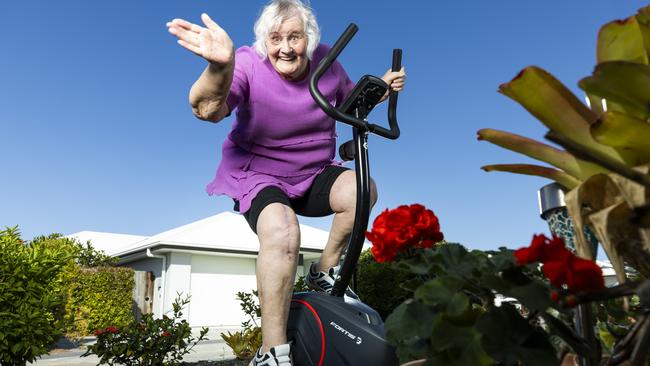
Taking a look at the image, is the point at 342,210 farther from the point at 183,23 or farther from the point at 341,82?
the point at 183,23

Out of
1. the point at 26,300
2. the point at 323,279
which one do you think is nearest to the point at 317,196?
the point at 323,279

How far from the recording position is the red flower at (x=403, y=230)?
3.84 ft

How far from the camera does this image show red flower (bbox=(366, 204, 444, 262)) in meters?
1.17

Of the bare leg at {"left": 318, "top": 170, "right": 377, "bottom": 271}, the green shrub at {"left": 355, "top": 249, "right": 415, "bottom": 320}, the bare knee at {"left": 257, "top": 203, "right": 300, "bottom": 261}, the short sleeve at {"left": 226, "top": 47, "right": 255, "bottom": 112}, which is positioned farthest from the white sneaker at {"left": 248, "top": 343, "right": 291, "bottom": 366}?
the green shrub at {"left": 355, "top": 249, "right": 415, "bottom": 320}

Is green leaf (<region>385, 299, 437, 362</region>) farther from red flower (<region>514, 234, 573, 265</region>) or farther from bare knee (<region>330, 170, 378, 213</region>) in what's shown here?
bare knee (<region>330, 170, 378, 213</region>)

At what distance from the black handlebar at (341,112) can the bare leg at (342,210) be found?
318 mm

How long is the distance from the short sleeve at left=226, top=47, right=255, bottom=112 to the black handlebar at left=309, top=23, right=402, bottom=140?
46 cm

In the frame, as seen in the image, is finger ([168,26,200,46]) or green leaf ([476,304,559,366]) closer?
green leaf ([476,304,559,366])

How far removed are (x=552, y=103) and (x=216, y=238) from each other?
50.6 ft

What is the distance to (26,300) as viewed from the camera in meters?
3.85

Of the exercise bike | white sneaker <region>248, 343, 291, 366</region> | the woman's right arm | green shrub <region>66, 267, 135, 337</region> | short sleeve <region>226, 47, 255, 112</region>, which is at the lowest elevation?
green shrub <region>66, 267, 135, 337</region>

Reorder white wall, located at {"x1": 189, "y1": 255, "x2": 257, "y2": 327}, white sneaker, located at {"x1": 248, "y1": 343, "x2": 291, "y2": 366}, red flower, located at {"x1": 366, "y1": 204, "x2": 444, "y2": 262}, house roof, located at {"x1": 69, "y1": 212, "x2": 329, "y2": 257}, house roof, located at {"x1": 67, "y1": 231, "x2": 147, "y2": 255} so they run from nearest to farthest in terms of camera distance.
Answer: red flower, located at {"x1": 366, "y1": 204, "x2": 444, "y2": 262}
white sneaker, located at {"x1": 248, "y1": 343, "x2": 291, "y2": 366}
white wall, located at {"x1": 189, "y1": 255, "x2": 257, "y2": 327}
house roof, located at {"x1": 69, "y1": 212, "x2": 329, "y2": 257}
house roof, located at {"x1": 67, "y1": 231, "x2": 147, "y2": 255}

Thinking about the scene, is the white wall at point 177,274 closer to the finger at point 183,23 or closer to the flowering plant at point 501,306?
the finger at point 183,23

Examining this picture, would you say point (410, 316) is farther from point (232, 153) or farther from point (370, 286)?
point (370, 286)
